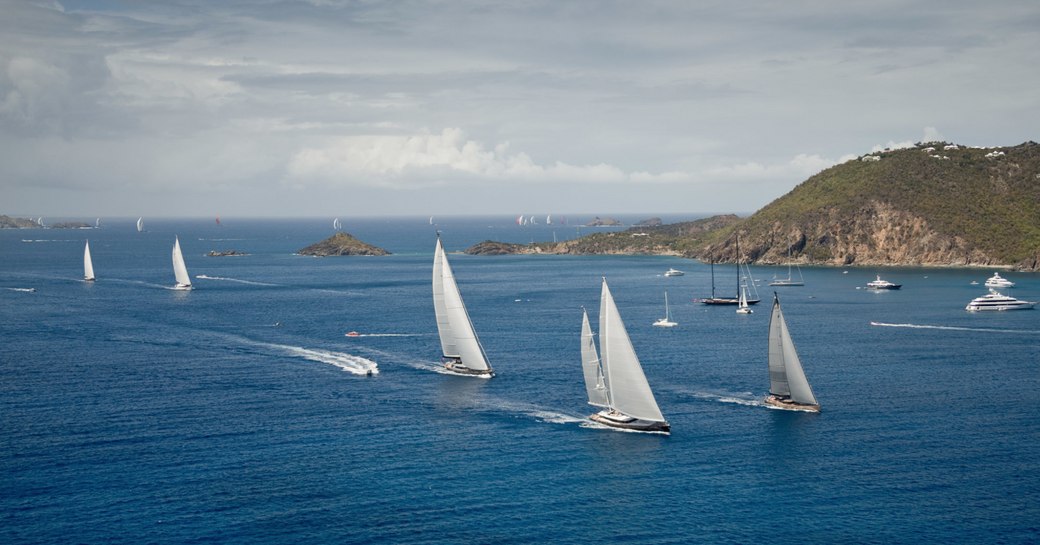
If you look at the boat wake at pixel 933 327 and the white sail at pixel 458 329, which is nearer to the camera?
the white sail at pixel 458 329

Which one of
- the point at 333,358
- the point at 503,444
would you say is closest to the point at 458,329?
the point at 333,358

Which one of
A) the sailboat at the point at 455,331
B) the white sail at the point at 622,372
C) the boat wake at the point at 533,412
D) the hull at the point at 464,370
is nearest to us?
the white sail at the point at 622,372

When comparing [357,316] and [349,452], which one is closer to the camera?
[349,452]

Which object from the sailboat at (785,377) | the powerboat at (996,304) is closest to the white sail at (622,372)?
the sailboat at (785,377)

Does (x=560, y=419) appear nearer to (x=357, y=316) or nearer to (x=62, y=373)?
(x=62, y=373)

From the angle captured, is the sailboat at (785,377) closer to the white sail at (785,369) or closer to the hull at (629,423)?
the white sail at (785,369)

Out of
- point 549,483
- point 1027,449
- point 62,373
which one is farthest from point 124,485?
point 1027,449

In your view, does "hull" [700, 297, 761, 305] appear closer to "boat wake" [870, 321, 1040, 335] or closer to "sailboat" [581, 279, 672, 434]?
"boat wake" [870, 321, 1040, 335]
